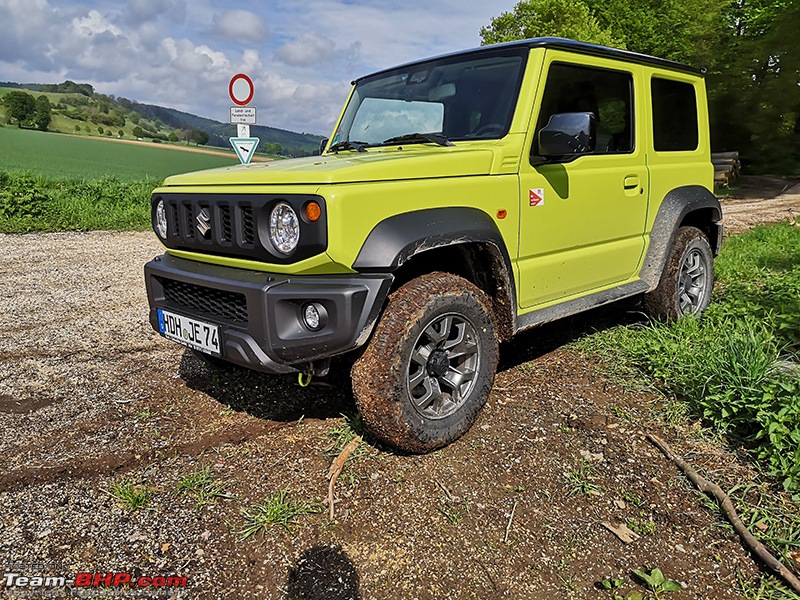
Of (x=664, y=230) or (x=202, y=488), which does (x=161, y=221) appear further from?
(x=664, y=230)

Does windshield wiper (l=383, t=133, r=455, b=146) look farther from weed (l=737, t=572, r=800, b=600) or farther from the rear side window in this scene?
weed (l=737, t=572, r=800, b=600)

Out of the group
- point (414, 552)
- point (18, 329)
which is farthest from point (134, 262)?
point (414, 552)

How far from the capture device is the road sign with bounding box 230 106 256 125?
26.9 feet

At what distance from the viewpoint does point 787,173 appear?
21750 millimetres

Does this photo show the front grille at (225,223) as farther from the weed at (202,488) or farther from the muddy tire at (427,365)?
the weed at (202,488)

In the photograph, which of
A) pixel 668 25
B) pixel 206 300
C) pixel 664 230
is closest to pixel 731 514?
pixel 664 230

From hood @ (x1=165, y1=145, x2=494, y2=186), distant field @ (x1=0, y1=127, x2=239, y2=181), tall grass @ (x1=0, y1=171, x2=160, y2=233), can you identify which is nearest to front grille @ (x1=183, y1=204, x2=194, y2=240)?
hood @ (x1=165, y1=145, x2=494, y2=186)

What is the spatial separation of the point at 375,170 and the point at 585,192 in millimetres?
1490

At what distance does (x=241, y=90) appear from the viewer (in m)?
8.45

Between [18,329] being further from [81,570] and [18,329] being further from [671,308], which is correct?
[671,308]

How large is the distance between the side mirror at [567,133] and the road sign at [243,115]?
617cm

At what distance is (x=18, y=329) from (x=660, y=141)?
505cm

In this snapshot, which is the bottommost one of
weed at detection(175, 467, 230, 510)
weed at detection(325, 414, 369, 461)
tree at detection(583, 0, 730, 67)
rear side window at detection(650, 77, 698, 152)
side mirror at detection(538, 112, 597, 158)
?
weed at detection(175, 467, 230, 510)

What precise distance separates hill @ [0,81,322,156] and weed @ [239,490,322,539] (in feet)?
143
